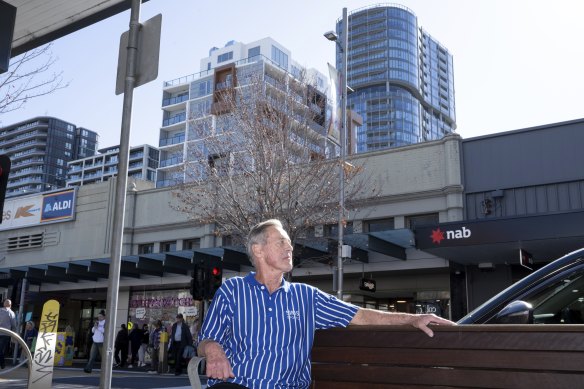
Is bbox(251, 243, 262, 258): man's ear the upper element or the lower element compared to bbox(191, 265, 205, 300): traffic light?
lower

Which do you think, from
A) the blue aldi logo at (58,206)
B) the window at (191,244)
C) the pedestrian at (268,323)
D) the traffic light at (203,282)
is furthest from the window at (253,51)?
the pedestrian at (268,323)

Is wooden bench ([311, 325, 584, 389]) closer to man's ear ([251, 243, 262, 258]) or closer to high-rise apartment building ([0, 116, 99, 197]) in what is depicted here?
man's ear ([251, 243, 262, 258])

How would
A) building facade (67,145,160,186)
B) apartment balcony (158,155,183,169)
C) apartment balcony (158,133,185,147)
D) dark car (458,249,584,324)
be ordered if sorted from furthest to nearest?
building facade (67,145,160,186) < apartment balcony (158,133,185,147) < apartment balcony (158,155,183,169) < dark car (458,249,584,324)

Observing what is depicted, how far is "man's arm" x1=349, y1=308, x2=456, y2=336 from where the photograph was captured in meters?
2.74

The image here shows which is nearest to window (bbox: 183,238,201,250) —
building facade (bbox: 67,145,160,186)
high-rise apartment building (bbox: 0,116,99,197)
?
building facade (bbox: 67,145,160,186)

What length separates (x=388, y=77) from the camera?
137 m

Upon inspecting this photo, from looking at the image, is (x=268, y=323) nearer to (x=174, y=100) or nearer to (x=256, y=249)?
(x=256, y=249)

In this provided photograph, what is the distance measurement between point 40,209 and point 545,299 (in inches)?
1301

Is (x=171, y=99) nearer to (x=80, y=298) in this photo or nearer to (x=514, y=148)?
(x=80, y=298)

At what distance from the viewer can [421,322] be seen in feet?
8.98

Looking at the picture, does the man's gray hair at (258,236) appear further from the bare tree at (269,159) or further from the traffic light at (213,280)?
the bare tree at (269,159)

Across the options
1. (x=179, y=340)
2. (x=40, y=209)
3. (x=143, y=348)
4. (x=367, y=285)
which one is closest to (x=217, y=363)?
(x=179, y=340)

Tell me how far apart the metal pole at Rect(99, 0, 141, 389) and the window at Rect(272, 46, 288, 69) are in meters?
88.6

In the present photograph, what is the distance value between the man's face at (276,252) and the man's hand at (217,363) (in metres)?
0.56
